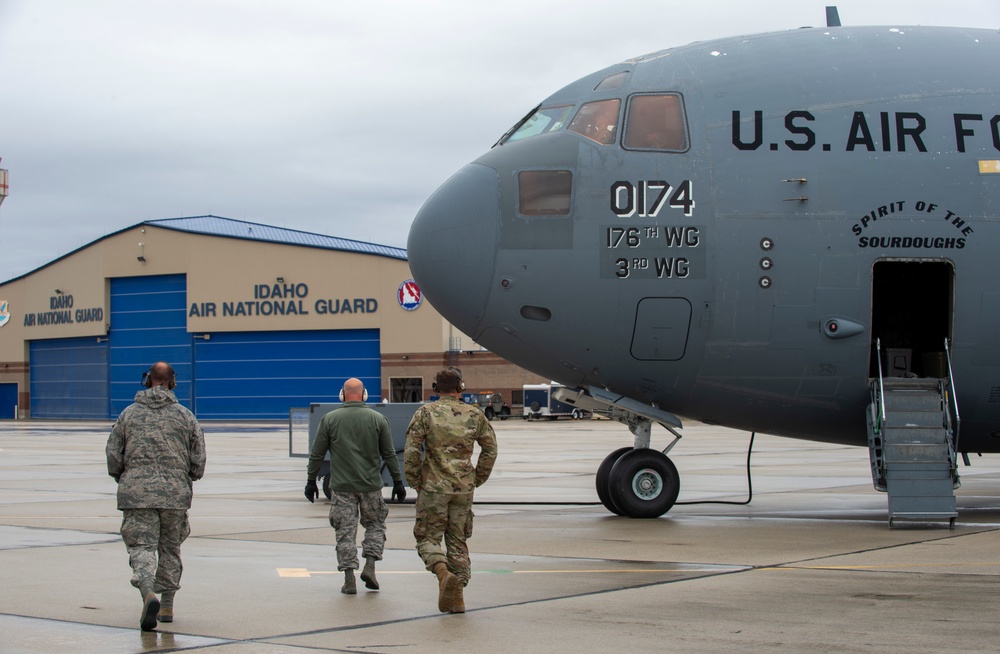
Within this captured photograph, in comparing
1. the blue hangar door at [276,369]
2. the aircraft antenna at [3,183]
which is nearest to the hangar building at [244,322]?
the blue hangar door at [276,369]

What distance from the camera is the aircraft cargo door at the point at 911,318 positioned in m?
15.7

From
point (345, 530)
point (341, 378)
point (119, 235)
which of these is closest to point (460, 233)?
point (345, 530)

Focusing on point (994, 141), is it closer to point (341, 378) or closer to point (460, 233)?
point (460, 233)

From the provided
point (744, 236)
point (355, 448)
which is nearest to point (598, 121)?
point (744, 236)

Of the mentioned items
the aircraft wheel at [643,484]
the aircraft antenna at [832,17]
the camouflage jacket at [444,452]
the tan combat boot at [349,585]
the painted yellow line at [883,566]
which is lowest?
the painted yellow line at [883,566]

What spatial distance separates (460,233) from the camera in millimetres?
14438

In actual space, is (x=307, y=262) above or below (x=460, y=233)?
above

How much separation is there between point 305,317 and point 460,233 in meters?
65.9

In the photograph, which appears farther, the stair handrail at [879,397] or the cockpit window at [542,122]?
the cockpit window at [542,122]

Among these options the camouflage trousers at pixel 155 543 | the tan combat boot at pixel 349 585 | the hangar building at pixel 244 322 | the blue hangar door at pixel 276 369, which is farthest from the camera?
the blue hangar door at pixel 276 369

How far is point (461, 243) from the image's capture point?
14430 millimetres

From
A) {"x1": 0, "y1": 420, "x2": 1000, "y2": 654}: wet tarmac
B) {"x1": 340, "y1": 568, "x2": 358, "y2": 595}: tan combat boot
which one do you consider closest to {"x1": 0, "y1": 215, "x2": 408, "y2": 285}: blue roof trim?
{"x1": 0, "y1": 420, "x2": 1000, "y2": 654}: wet tarmac

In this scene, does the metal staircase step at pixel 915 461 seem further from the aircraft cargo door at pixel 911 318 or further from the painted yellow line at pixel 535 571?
the painted yellow line at pixel 535 571

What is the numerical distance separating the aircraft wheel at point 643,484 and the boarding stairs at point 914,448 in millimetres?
2578
